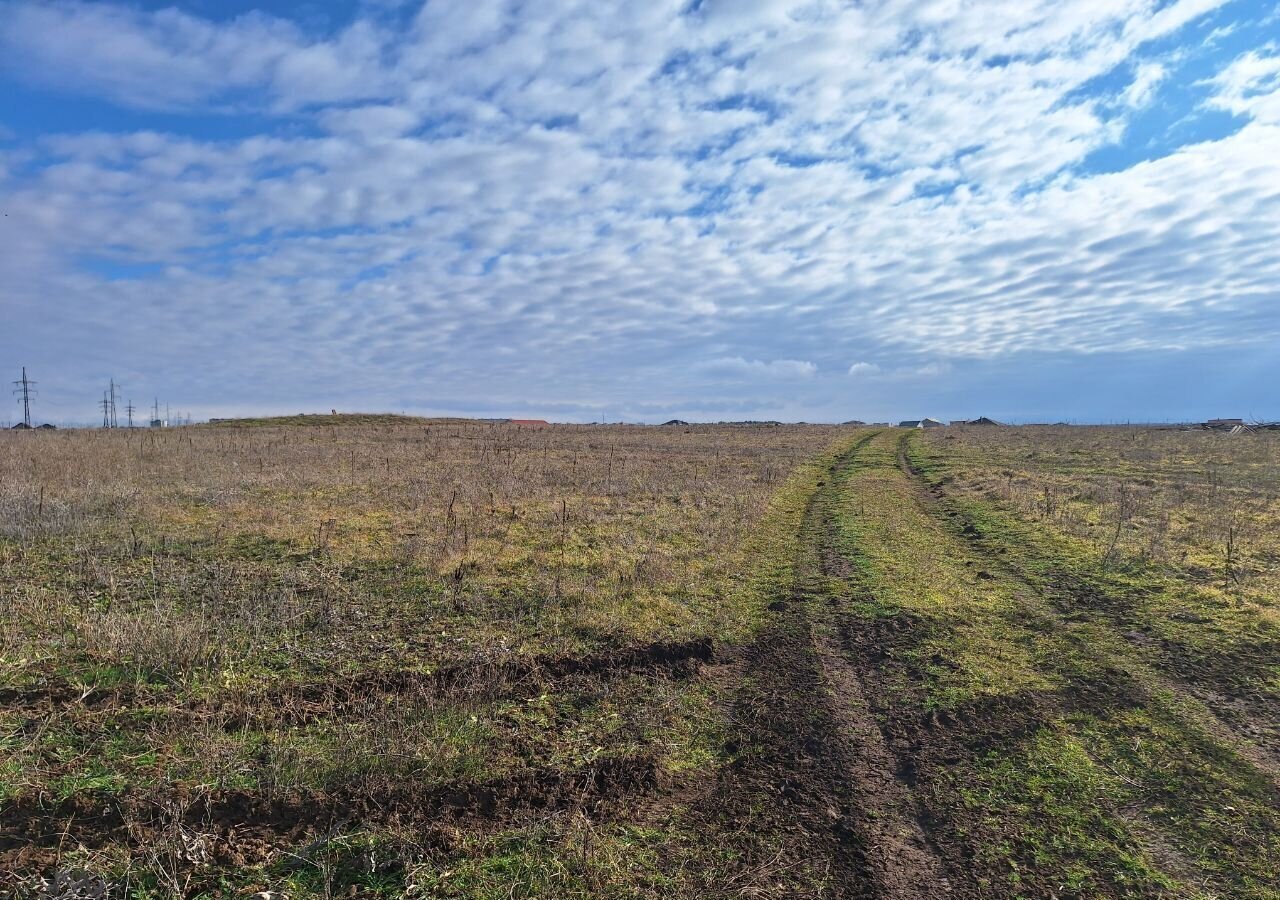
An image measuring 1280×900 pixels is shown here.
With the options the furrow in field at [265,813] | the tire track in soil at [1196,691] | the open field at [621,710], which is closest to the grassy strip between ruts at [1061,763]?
the open field at [621,710]

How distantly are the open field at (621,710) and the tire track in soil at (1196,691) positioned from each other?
0.04 meters

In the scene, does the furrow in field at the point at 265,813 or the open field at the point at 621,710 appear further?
the open field at the point at 621,710

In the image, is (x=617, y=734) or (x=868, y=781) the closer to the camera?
(x=868, y=781)

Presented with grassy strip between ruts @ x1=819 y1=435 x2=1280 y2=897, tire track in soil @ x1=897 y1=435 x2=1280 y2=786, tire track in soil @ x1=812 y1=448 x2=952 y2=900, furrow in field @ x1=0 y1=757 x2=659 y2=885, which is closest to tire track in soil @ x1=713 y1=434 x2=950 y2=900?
tire track in soil @ x1=812 y1=448 x2=952 y2=900

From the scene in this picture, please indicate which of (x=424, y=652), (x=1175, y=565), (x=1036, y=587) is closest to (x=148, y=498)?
(x=424, y=652)

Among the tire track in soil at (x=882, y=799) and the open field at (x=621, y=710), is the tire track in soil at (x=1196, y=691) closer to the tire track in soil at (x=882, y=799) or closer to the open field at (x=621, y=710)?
the open field at (x=621, y=710)

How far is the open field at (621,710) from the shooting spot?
402 cm

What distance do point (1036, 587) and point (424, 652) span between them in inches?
360

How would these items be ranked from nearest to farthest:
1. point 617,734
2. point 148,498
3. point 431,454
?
point 617,734, point 148,498, point 431,454

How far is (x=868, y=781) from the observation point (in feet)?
16.4

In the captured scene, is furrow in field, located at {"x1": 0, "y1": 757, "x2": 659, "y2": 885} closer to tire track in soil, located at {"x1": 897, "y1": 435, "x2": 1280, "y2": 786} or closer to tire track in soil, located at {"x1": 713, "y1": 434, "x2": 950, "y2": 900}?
tire track in soil, located at {"x1": 713, "y1": 434, "x2": 950, "y2": 900}

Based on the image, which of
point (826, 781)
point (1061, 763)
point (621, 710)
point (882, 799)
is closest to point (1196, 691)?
point (1061, 763)

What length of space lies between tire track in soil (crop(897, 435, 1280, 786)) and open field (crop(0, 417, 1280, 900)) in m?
0.04

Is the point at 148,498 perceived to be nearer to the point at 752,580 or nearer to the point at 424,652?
the point at 424,652
